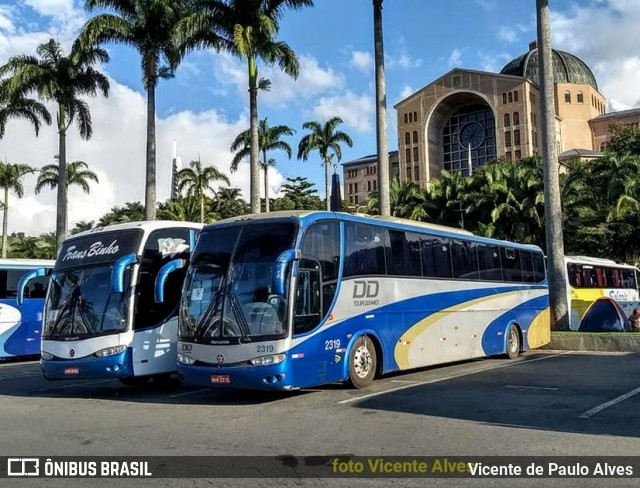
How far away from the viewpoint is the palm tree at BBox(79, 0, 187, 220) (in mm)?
28438

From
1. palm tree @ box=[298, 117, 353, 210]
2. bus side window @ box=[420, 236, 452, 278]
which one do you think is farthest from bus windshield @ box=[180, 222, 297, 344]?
palm tree @ box=[298, 117, 353, 210]

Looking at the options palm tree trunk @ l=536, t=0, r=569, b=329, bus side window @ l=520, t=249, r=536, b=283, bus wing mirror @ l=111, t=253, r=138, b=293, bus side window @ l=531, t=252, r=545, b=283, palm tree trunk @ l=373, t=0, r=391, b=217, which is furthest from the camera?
palm tree trunk @ l=373, t=0, r=391, b=217

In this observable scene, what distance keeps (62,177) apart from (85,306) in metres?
23.9

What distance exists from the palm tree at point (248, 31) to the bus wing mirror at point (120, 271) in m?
14.5

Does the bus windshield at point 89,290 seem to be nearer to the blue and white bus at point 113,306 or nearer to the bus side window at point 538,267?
the blue and white bus at point 113,306

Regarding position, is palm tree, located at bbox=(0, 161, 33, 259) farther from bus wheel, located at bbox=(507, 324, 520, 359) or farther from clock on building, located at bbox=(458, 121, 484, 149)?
clock on building, located at bbox=(458, 121, 484, 149)

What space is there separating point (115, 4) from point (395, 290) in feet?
71.9

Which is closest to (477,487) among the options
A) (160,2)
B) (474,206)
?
(160,2)

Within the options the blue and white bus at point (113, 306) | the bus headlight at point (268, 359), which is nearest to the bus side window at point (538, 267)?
the blue and white bus at point (113, 306)

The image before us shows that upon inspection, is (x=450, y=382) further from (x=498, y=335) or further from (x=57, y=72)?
(x=57, y=72)

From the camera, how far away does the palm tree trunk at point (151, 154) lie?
28766 millimetres

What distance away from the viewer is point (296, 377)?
10398 millimetres

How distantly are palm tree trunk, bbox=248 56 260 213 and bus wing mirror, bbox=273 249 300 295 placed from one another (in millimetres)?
16518

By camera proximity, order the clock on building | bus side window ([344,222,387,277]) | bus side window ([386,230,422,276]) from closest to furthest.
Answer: bus side window ([344,222,387,277]), bus side window ([386,230,422,276]), the clock on building
